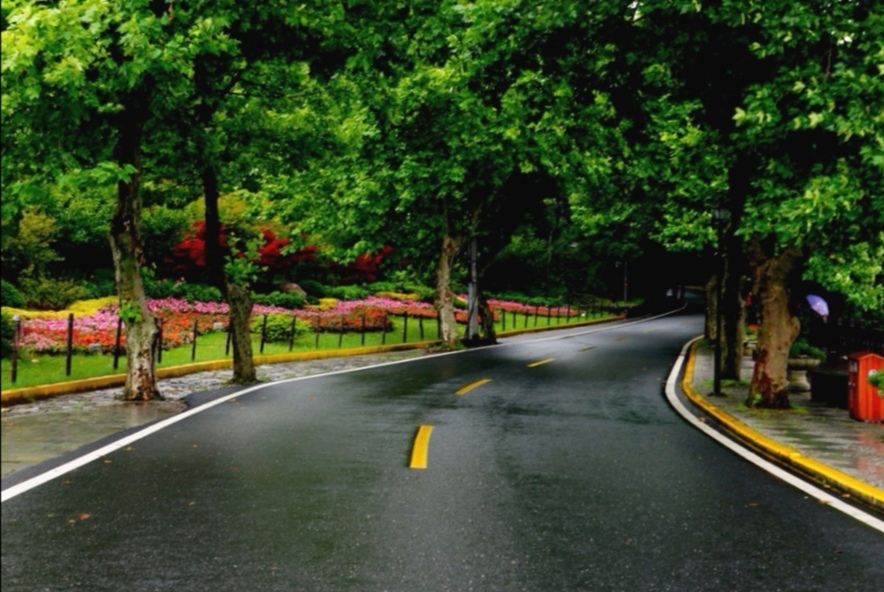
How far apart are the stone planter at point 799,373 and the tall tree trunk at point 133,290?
1279cm

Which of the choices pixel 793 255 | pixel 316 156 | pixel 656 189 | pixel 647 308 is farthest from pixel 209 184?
pixel 647 308

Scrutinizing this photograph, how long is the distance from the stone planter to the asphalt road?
6.94 meters

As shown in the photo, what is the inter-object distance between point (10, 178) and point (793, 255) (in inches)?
572

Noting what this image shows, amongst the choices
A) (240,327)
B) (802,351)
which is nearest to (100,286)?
(240,327)

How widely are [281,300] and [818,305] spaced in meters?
20.5

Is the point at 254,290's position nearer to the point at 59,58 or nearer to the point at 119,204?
the point at 119,204

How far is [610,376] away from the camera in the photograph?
2022cm

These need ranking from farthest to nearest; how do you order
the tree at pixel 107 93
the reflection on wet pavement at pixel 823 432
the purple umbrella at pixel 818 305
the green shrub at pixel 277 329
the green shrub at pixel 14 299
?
the purple umbrella at pixel 818 305, the green shrub at pixel 277 329, the green shrub at pixel 14 299, the reflection on wet pavement at pixel 823 432, the tree at pixel 107 93

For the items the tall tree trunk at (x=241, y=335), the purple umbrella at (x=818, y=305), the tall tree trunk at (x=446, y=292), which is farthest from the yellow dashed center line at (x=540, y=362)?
the purple umbrella at (x=818, y=305)

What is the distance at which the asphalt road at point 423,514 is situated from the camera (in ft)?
18.0

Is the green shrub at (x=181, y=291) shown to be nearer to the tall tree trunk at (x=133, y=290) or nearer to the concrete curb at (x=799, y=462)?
the tall tree trunk at (x=133, y=290)

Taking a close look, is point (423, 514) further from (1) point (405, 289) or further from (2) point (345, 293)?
(1) point (405, 289)

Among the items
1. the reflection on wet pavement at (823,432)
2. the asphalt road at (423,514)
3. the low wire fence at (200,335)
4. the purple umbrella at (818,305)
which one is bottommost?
the asphalt road at (423,514)

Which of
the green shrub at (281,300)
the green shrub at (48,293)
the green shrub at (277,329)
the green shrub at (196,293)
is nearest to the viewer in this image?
the green shrub at (277,329)
